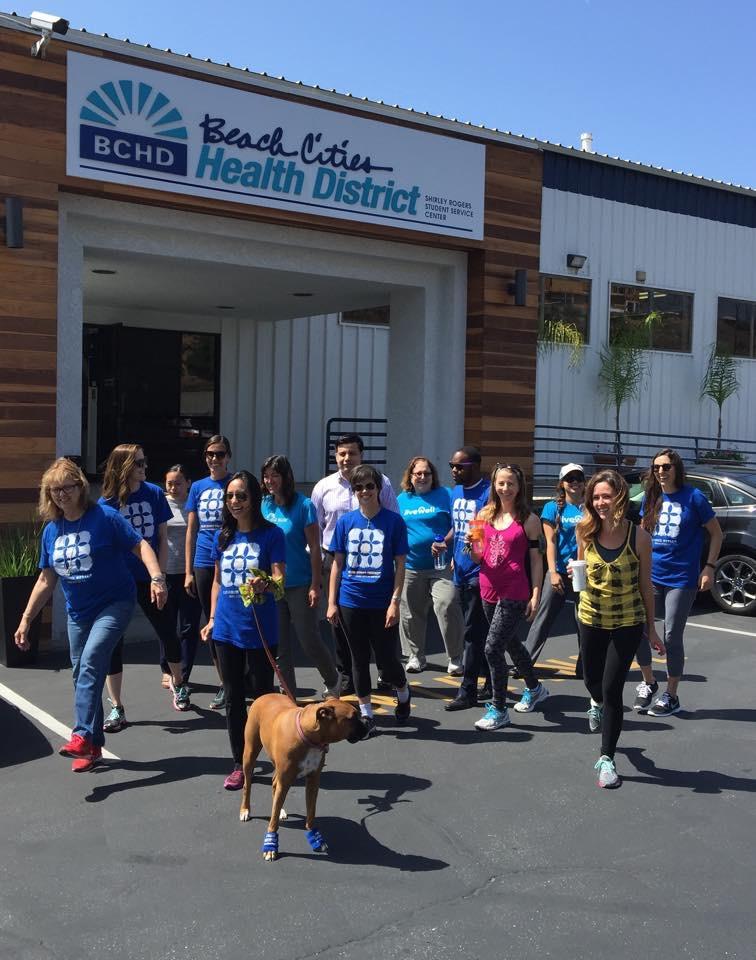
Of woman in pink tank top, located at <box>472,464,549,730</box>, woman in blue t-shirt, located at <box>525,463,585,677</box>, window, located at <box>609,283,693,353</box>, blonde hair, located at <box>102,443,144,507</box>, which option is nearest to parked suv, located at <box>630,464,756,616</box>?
woman in blue t-shirt, located at <box>525,463,585,677</box>

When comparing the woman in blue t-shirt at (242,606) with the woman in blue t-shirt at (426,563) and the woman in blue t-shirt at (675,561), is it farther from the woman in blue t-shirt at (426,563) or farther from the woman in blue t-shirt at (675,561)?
the woman in blue t-shirt at (675,561)

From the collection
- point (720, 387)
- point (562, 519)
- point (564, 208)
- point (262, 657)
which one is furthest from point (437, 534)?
point (720, 387)

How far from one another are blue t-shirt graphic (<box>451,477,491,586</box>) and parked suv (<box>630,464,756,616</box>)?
417 cm

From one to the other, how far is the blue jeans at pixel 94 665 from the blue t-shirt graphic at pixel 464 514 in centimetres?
253

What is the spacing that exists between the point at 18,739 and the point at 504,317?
7.83m

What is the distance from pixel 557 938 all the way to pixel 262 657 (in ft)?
7.05

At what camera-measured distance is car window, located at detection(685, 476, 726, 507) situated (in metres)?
11.2

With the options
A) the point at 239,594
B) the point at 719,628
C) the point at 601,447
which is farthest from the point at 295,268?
the point at 601,447

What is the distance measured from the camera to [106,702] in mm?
7117

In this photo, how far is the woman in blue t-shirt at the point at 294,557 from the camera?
6543 millimetres

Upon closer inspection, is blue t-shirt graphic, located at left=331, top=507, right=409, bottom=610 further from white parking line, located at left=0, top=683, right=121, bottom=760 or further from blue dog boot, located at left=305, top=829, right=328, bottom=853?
blue dog boot, located at left=305, top=829, right=328, bottom=853

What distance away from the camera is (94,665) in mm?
5527

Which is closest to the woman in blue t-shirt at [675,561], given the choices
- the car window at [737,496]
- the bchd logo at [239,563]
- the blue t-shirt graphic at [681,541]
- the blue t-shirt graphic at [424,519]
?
the blue t-shirt graphic at [681,541]

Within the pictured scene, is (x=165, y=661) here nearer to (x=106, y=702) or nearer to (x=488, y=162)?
(x=106, y=702)
